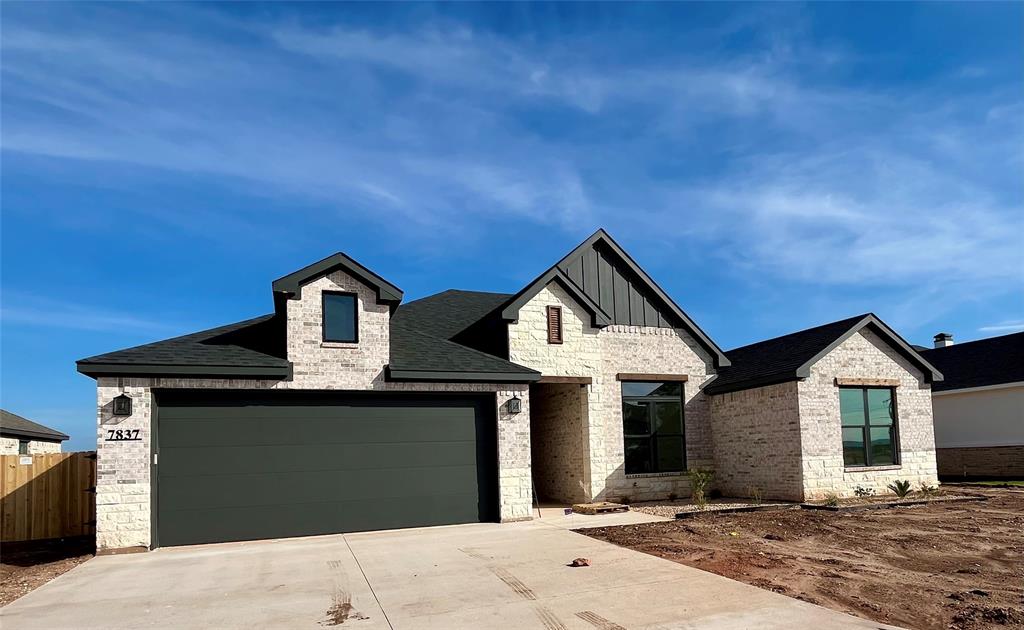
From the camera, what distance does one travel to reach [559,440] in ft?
65.5

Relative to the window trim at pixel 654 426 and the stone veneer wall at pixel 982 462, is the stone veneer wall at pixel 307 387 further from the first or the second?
the stone veneer wall at pixel 982 462

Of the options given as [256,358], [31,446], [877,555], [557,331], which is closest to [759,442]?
[557,331]

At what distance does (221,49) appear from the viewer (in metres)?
13.0

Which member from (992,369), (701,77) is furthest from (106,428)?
(992,369)

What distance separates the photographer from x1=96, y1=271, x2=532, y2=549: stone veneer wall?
12.1 m

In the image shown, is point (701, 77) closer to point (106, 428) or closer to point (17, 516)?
point (106, 428)

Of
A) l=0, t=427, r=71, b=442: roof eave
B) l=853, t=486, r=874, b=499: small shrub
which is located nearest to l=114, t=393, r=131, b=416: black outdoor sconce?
l=853, t=486, r=874, b=499: small shrub

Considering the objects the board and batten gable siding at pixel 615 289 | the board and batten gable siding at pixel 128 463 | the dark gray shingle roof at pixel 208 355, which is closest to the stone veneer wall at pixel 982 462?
the board and batten gable siding at pixel 615 289

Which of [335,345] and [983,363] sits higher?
[335,345]

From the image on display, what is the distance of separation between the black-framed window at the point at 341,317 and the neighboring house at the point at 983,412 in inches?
948

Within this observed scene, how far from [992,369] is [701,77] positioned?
19940 mm

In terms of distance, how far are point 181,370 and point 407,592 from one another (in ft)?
21.7

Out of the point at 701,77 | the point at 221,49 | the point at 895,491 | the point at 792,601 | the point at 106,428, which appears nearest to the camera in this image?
the point at 792,601

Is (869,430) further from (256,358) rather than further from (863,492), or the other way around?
(256,358)
